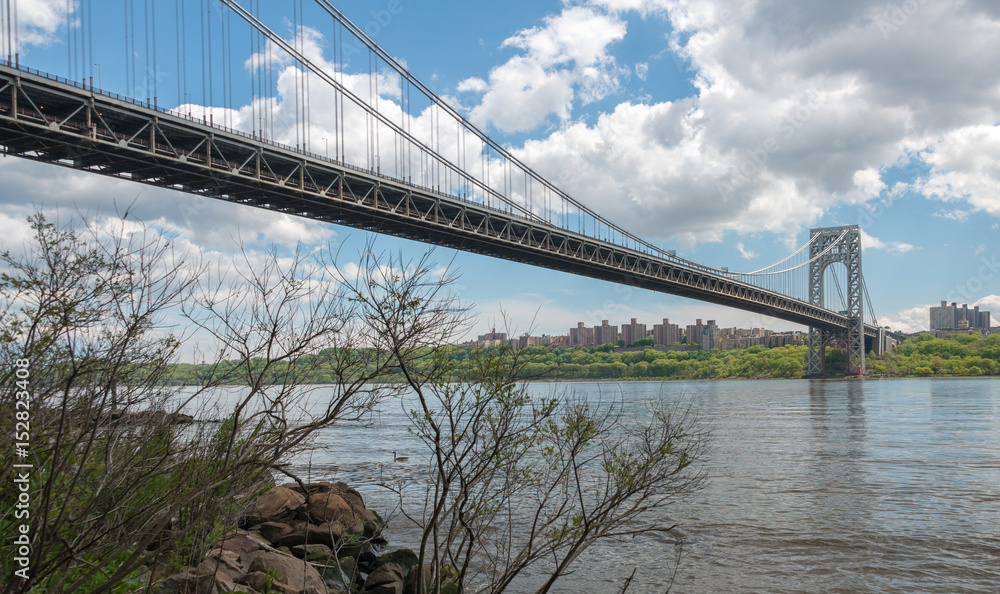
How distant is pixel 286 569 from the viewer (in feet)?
17.8

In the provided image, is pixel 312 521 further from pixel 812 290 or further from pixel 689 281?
pixel 812 290

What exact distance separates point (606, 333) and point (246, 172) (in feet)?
185

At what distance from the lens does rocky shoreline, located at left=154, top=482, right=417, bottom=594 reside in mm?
4562

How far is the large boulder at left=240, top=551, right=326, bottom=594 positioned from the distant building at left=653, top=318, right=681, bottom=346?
239 ft

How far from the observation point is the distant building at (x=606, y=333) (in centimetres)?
7062

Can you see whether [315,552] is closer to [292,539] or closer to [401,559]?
[292,539]

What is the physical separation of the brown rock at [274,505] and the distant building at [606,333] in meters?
61.7

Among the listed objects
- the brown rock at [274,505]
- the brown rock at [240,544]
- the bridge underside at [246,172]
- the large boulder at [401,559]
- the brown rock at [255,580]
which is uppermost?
the bridge underside at [246,172]

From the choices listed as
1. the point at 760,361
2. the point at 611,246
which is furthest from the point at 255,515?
the point at 760,361

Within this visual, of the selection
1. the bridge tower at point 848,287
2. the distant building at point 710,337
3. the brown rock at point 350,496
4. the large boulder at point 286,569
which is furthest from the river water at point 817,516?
the distant building at point 710,337

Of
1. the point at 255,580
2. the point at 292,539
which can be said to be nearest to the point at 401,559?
the point at 292,539

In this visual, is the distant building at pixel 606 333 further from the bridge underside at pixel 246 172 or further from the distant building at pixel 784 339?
the bridge underside at pixel 246 172

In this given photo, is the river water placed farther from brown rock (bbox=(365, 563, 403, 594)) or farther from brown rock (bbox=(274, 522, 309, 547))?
brown rock (bbox=(365, 563, 403, 594))

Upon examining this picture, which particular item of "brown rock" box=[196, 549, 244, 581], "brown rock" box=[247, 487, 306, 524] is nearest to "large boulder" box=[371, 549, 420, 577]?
"brown rock" box=[196, 549, 244, 581]
